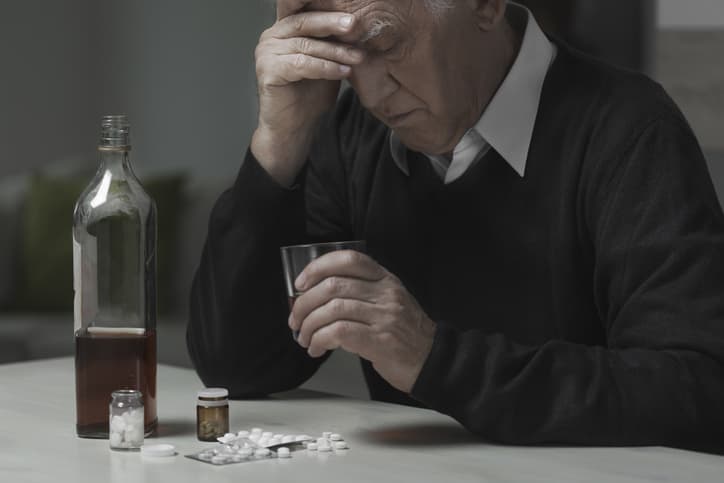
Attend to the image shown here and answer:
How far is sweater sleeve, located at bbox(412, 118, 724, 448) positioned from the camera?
1188 mm

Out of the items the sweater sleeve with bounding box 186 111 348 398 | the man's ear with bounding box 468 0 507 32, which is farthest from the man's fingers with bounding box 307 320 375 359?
the man's ear with bounding box 468 0 507 32

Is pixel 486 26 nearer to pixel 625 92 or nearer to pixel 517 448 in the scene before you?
pixel 625 92

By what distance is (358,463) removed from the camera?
110 cm

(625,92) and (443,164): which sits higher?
(625,92)

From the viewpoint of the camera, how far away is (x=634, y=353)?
1.27 m

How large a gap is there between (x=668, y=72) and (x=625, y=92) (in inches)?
71.0

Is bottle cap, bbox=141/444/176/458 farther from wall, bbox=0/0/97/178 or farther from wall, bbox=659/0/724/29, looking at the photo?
wall, bbox=0/0/97/178

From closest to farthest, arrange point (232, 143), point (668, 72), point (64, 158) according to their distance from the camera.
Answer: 1. point (668, 72)
2. point (232, 143)
3. point (64, 158)

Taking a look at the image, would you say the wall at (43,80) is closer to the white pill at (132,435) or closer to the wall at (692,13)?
the wall at (692,13)

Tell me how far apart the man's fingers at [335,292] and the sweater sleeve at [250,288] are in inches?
12.7

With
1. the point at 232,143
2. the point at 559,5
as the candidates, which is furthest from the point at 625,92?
the point at 232,143

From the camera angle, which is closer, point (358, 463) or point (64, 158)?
point (358, 463)

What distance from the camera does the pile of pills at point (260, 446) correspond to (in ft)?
3.66

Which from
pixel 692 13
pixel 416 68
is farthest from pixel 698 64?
pixel 416 68
